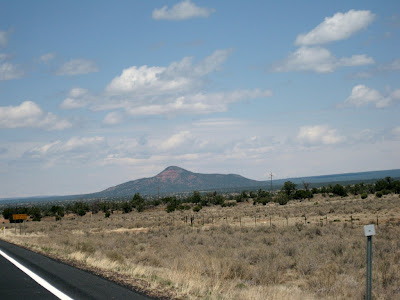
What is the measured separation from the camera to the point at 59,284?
11328mm

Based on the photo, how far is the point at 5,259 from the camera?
58.8 feet

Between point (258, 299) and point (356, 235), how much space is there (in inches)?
725

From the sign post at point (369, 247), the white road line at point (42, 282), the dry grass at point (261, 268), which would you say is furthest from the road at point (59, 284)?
the sign post at point (369, 247)

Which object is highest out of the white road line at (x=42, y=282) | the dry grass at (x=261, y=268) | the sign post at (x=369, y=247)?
the sign post at (x=369, y=247)

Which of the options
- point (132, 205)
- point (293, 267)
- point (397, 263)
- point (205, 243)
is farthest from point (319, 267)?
point (132, 205)

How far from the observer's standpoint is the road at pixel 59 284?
Answer: 32.5ft

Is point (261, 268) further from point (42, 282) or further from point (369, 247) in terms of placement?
point (369, 247)

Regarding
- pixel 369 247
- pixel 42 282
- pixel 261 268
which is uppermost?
pixel 369 247

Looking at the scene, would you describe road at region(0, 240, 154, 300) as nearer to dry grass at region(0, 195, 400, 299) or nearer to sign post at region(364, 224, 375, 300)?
dry grass at region(0, 195, 400, 299)

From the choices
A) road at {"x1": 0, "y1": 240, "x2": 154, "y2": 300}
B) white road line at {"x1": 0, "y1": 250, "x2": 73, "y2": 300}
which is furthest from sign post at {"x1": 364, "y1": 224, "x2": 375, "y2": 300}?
white road line at {"x1": 0, "y1": 250, "x2": 73, "y2": 300}

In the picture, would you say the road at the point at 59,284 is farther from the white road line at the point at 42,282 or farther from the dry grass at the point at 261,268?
the dry grass at the point at 261,268

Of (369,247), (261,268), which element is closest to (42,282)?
(369,247)

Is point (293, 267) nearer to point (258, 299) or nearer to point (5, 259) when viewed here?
point (258, 299)

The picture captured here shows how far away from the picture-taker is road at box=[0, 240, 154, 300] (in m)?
9.91
